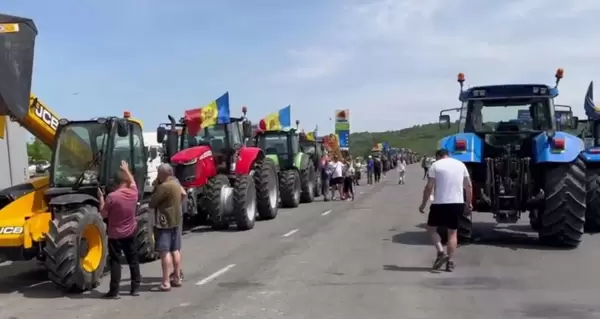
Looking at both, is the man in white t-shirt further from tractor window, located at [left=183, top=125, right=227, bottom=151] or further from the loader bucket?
tractor window, located at [left=183, top=125, right=227, bottom=151]

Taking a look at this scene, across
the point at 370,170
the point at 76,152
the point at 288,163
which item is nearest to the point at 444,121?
the point at 76,152

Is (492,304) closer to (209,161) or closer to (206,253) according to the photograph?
(206,253)

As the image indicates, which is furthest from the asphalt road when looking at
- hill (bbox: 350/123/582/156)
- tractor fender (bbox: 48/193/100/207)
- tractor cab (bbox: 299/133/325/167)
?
hill (bbox: 350/123/582/156)

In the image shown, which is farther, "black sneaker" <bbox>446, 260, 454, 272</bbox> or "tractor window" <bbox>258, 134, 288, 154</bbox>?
"tractor window" <bbox>258, 134, 288, 154</bbox>

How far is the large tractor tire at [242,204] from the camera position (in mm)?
16078

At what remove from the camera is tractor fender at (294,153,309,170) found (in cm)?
2416

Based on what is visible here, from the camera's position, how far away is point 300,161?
2453 cm

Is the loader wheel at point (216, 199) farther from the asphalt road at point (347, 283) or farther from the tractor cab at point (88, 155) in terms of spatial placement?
the tractor cab at point (88, 155)

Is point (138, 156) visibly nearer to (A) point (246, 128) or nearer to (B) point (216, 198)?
(B) point (216, 198)

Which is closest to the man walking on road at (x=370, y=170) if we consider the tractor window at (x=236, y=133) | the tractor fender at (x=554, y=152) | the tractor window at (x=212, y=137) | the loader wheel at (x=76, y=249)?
the tractor window at (x=236, y=133)

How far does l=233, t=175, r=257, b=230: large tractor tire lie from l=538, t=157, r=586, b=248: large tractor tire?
21.4 ft

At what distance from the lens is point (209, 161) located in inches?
639

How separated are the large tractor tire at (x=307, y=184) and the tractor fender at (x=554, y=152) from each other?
43.2 feet

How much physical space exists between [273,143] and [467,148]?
12.4 meters
